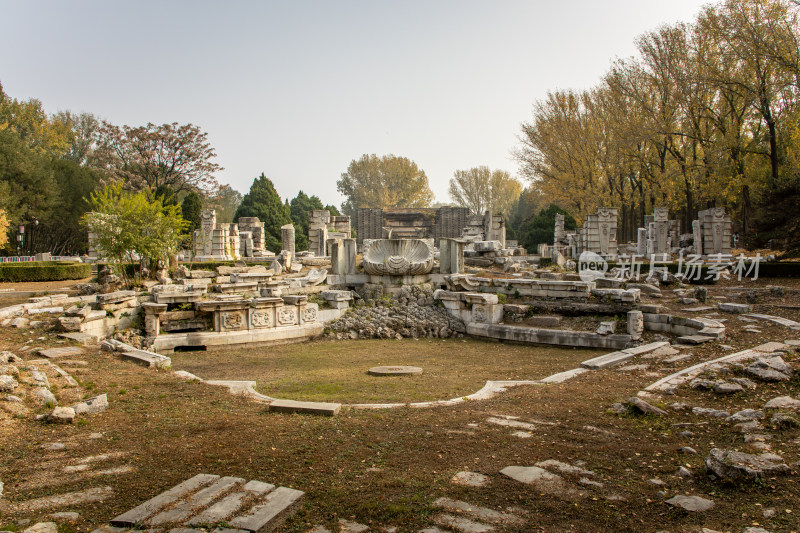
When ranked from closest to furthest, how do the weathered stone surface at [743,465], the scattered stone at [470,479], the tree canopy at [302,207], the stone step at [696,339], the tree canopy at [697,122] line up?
the weathered stone surface at [743,465] < the scattered stone at [470,479] < the stone step at [696,339] < the tree canopy at [697,122] < the tree canopy at [302,207]

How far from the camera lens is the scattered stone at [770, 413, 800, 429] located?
438 cm

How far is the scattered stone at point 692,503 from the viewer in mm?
3209

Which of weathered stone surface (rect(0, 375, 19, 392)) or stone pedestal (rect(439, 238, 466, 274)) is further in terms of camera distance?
stone pedestal (rect(439, 238, 466, 274))

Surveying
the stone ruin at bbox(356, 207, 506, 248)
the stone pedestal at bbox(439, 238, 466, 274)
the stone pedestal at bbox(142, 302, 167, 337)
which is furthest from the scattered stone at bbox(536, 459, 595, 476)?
the stone ruin at bbox(356, 207, 506, 248)

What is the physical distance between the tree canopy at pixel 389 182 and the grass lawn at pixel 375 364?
50944 mm

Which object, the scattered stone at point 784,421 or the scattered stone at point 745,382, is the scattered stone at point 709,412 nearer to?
the scattered stone at point 784,421

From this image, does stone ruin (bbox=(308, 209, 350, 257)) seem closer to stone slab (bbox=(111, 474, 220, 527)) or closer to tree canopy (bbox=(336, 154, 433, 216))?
stone slab (bbox=(111, 474, 220, 527))

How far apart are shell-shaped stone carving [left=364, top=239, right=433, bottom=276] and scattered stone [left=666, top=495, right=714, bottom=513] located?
10.5 m

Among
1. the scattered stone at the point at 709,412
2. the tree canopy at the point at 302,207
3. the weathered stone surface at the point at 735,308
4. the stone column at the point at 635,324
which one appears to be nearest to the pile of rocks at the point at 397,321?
the stone column at the point at 635,324

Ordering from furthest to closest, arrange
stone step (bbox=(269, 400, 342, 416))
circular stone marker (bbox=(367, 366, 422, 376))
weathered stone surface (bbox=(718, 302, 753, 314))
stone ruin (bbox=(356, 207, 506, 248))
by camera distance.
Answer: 1. stone ruin (bbox=(356, 207, 506, 248))
2. weathered stone surface (bbox=(718, 302, 753, 314))
3. circular stone marker (bbox=(367, 366, 422, 376))
4. stone step (bbox=(269, 400, 342, 416))

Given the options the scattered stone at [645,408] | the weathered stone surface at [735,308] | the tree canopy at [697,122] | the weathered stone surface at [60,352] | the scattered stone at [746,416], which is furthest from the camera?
the tree canopy at [697,122]

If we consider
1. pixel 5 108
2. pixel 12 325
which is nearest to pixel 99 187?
pixel 5 108

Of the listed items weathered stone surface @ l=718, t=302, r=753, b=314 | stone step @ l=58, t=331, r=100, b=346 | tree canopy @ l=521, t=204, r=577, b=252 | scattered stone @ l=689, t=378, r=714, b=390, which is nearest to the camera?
scattered stone @ l=689, t=378, r=714, b=390

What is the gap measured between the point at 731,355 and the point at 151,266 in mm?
13609
